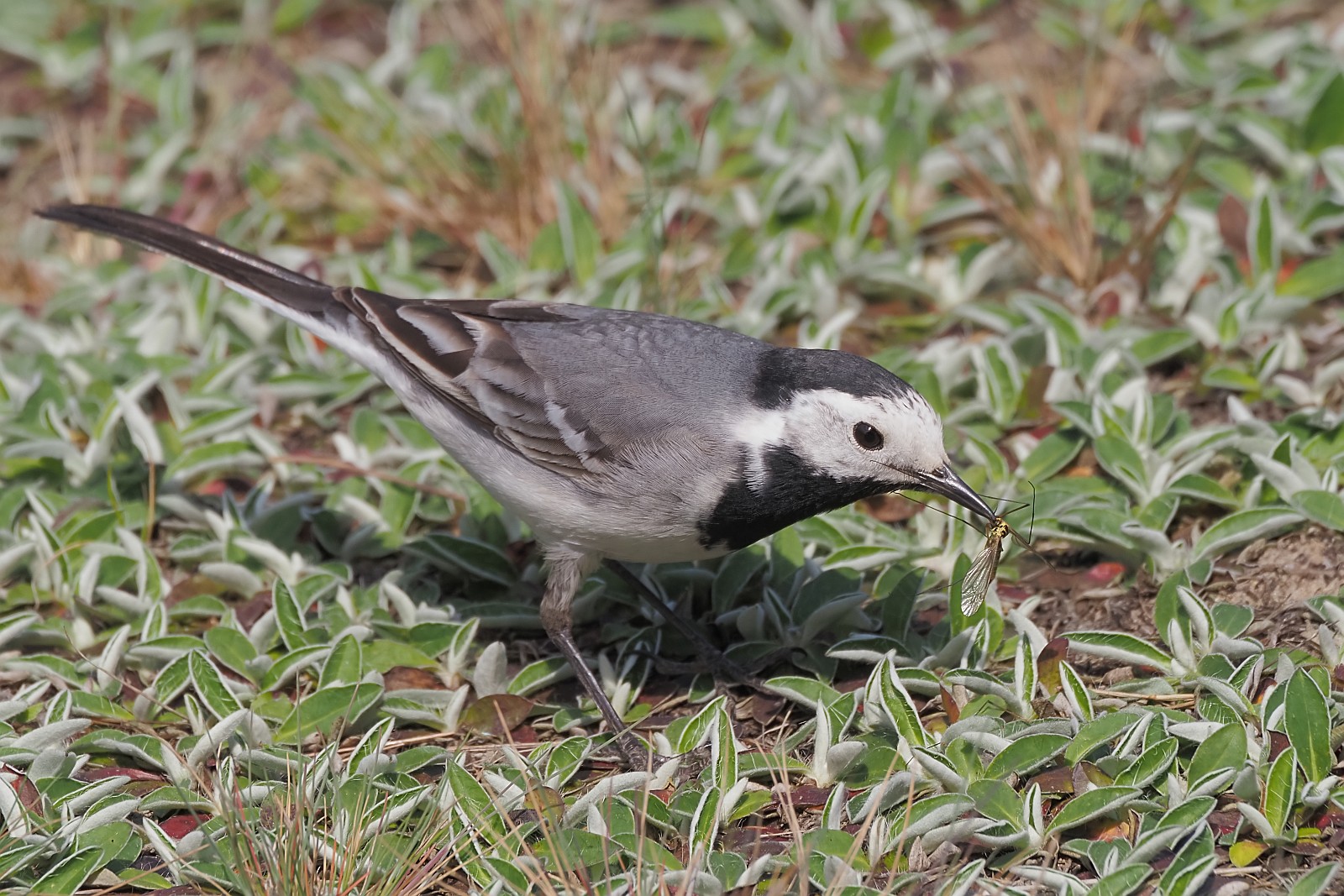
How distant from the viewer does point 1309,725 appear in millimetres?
4129

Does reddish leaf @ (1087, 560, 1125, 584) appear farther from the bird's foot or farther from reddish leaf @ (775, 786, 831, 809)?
the bird's foot

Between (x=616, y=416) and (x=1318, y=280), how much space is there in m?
3.50

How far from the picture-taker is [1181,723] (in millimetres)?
4289

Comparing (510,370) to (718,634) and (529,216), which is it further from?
(529,216)

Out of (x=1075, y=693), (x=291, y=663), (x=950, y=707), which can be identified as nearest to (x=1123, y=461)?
(x=1075, y=693)

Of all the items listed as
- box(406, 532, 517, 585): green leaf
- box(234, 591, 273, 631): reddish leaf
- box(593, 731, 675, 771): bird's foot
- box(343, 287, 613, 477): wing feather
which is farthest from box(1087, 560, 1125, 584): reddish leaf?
box(234, 591, 273, 631): reddish leaf

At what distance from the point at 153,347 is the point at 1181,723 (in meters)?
4.98

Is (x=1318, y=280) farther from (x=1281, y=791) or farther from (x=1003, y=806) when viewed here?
(x=1003, y=806)

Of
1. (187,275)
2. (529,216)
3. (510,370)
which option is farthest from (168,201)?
(510,370)

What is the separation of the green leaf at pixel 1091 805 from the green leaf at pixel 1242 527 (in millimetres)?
1297

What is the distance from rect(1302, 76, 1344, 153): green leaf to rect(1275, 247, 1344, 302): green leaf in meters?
0.90

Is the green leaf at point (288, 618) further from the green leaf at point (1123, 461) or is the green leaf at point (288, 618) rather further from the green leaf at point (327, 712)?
the green leaf at point (1123, 461)

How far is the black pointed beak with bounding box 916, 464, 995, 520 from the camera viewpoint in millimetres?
4484

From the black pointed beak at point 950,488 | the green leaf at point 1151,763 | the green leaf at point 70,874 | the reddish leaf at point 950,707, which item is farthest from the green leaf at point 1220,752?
the green leaf at point 70,874
